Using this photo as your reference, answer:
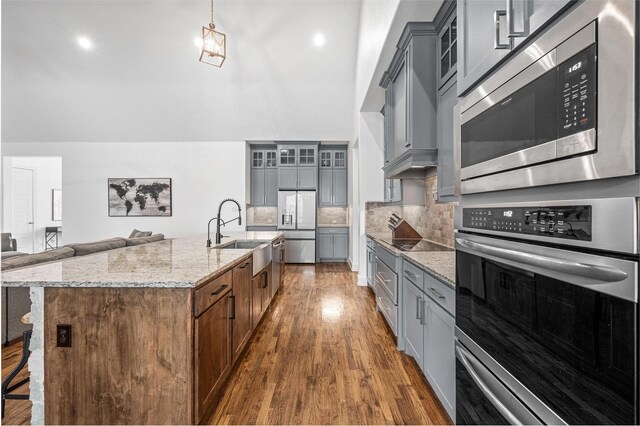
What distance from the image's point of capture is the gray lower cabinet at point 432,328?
1.68m

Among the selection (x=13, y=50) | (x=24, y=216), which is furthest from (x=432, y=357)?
(x=24, y=216)

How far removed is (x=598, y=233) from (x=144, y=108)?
25.9 ft

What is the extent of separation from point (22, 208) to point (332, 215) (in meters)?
8.03

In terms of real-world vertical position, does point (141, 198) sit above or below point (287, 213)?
above

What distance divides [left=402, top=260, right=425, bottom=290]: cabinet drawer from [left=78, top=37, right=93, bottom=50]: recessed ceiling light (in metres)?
7.08

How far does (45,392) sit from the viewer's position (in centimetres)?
161

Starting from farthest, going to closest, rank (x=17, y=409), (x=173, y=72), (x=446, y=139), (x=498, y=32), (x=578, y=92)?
(x=173, y=72), (x=446, y=139), (x=17, y=409), (x=498, y=32), (x=578, y=92)

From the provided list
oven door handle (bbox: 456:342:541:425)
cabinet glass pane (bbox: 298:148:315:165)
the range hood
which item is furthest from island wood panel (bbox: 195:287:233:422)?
cabinet glass pane (bbox: 298:148:315:165)

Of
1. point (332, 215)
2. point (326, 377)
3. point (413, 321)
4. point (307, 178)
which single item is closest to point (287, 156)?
point (307, 178)

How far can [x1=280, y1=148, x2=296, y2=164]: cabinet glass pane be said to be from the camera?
7.44m

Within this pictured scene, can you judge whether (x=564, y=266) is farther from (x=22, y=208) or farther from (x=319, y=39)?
(x=22, y=208)

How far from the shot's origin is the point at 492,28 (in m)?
1.03

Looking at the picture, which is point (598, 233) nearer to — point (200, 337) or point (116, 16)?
point (200, 337)

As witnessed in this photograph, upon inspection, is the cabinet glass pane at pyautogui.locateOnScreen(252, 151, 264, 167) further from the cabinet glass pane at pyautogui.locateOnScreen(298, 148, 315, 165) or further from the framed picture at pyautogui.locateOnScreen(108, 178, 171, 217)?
the framed picture at pyautogui.locateOnScreen(108, 178, 171, 217)
